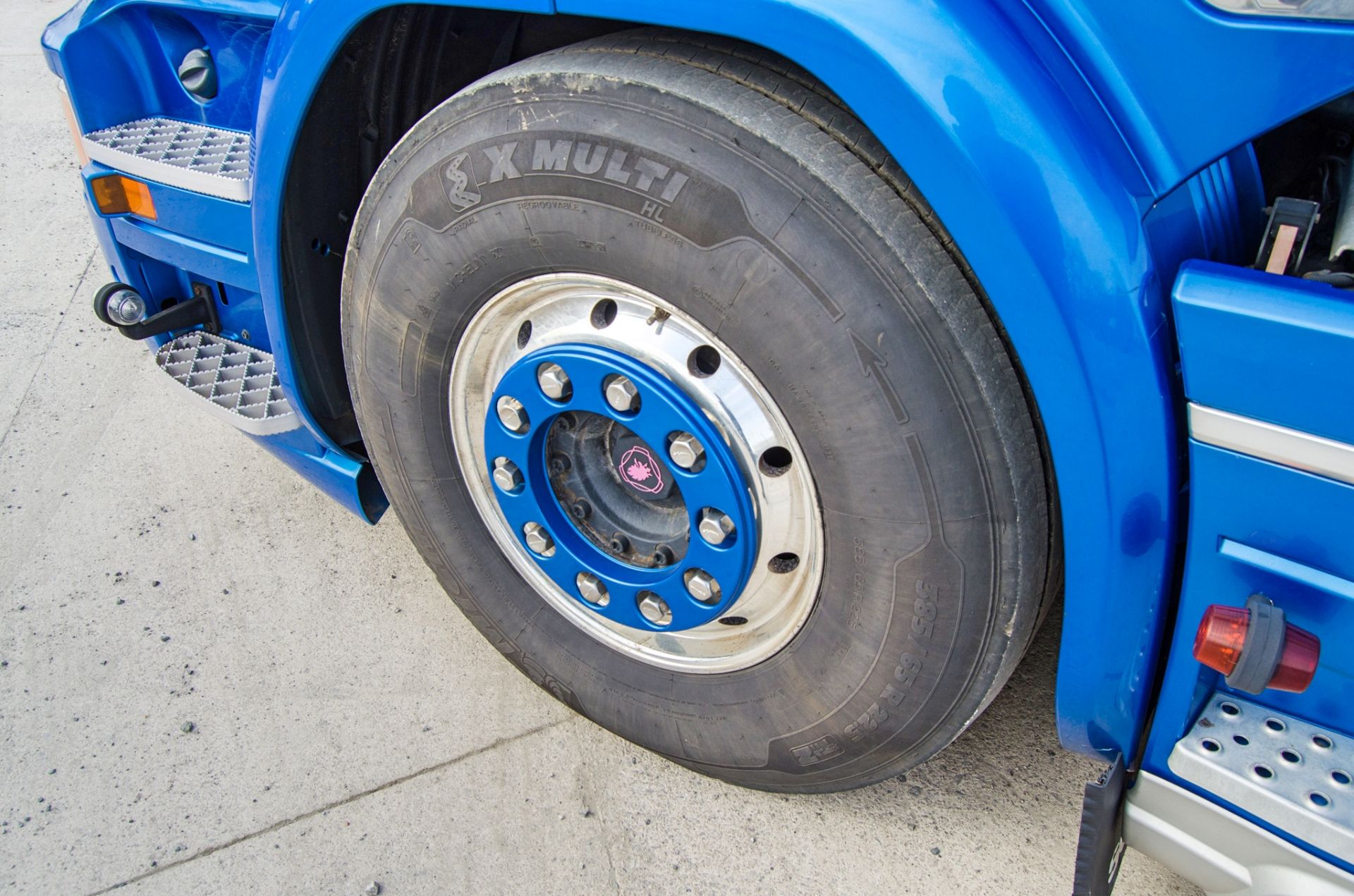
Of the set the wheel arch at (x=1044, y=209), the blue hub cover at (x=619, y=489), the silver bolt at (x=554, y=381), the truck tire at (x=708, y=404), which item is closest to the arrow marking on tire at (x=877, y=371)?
the truck tire at (x=708, y=404)

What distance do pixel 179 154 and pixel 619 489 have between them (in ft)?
4.17

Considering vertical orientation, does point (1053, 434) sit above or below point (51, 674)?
above

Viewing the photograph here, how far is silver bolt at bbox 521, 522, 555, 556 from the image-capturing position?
1.67m

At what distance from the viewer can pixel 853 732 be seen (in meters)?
1.47

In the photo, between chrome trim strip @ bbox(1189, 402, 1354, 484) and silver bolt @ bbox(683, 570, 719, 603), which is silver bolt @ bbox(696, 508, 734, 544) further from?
chrome trim strip @ bbox(1189, 402, 1354, 484)

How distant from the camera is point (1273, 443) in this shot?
941 millimetres

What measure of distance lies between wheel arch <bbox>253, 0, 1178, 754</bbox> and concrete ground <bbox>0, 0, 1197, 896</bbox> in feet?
2.81

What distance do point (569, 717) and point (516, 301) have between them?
38.0 inches

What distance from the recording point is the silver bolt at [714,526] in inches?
55.0

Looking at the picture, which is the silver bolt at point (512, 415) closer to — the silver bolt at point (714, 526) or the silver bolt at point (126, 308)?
the silver bolt at point (714, 526)

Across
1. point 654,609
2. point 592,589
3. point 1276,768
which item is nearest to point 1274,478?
point 1276,768

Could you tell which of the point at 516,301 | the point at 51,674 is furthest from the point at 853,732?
the point at 51,674

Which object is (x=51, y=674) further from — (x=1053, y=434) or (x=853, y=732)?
(x=1053, y=434)

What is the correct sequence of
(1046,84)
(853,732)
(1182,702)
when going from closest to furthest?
(1046,84), (1182,702), (853,732)
